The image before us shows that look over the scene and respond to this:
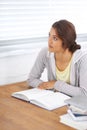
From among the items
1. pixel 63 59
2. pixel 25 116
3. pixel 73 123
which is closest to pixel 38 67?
pixel 63 59

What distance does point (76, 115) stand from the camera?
1.72 m

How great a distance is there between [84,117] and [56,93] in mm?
476

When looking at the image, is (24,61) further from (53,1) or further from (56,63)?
(53,1)

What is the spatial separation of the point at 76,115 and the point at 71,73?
60 centimetres

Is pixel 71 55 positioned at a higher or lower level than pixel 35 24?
lower

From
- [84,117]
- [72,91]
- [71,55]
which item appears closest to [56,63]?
[71,55]

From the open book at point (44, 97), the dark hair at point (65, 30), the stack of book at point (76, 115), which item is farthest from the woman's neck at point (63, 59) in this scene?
the stack of book at point (76, 115)

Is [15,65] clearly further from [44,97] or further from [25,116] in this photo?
[25,116]

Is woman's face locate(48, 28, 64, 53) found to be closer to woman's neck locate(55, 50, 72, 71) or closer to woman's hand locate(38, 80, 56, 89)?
woman's neck locate(55, 50, 72, 71)

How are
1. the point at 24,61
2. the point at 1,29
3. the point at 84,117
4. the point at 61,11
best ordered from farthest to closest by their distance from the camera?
the point at 61,11 → the point at 24,61 → the point at 1,29 → the point at 84,117

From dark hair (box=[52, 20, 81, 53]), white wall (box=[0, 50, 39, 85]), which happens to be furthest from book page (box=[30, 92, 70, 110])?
white wall (box=[0, 50, 39, 85])

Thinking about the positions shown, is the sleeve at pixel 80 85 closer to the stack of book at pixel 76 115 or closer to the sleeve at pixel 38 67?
the sleeve at pixel 38 67

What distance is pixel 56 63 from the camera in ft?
7.84

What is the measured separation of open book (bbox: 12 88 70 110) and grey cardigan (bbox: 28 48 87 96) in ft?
0.29
